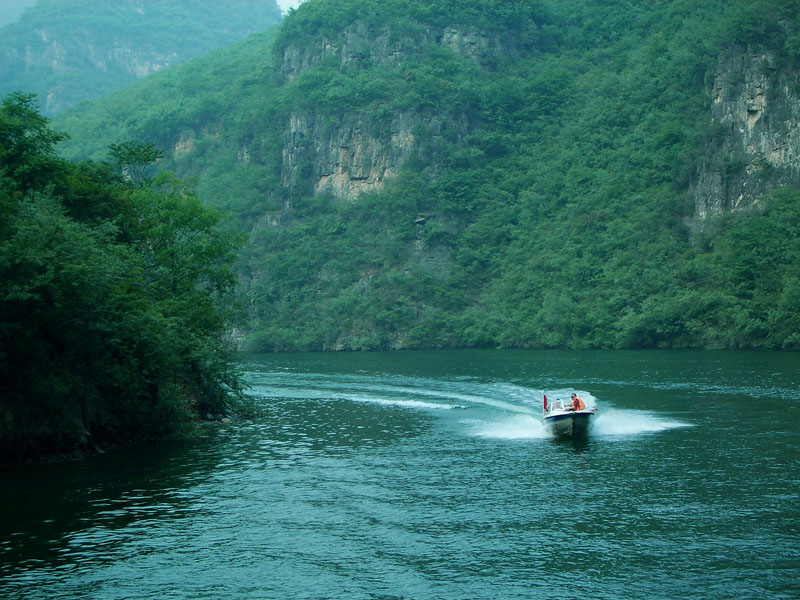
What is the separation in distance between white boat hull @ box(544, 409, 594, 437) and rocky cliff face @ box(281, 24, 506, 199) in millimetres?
101415

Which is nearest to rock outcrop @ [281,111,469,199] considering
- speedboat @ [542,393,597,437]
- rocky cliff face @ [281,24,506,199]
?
rocky cliff face @ [281,24,506,199]

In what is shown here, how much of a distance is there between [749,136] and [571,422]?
76175mm

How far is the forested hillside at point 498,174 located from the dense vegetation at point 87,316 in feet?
183

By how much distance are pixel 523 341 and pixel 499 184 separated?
3708 centimetres

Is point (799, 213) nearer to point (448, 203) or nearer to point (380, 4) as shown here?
point (448, 203)

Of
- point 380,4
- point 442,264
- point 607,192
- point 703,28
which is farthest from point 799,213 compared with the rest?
point 380,4

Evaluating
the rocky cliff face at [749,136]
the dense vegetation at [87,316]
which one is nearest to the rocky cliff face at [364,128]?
the rocky cliff face at [749,136]

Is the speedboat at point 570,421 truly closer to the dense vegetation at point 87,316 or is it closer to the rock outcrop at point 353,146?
the dense vegetation at point 87,316

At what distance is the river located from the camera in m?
22.4

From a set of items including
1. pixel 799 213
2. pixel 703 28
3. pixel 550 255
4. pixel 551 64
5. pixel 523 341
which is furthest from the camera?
pixel 551 64

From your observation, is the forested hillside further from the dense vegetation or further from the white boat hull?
the dense vegetation

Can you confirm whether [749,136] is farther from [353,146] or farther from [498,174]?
[353,146]

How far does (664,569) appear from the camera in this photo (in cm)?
2239

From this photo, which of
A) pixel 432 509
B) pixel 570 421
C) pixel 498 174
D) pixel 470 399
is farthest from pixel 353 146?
pixel 432 509
